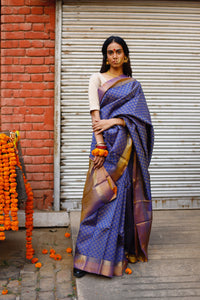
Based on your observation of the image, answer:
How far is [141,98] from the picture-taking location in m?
3.03

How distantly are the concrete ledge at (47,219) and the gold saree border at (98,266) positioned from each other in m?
1.59

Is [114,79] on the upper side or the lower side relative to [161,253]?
upper

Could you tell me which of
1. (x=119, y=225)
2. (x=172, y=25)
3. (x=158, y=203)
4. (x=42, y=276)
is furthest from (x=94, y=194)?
(x=172, y=25)

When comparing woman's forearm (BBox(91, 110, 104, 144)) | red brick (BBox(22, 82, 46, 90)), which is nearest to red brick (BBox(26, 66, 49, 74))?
red brick (BBox(22, 82, 46, 90))

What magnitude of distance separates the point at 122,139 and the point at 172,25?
8.13ft

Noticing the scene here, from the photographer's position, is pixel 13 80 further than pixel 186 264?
Yes

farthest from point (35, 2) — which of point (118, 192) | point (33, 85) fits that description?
point (118, 192)

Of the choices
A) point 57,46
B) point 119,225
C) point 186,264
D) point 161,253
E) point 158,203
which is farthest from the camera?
point 158,203

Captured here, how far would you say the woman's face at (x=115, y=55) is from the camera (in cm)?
301

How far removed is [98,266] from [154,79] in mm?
2799

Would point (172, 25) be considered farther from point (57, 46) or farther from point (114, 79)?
point (114, 79)

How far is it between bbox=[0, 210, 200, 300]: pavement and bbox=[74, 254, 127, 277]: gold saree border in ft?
0.21

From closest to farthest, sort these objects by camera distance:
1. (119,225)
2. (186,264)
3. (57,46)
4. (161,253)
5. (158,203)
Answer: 1. (119,225)
2. (186,264)
3. (161,253)
4. (57,46)
5. (158,203)

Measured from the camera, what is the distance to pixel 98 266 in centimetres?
282
